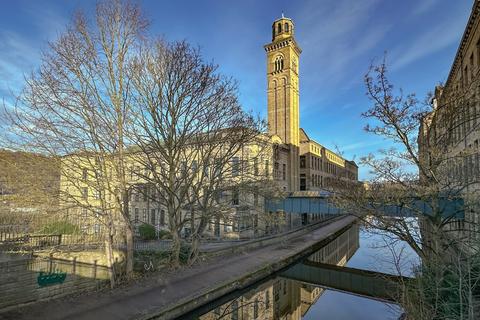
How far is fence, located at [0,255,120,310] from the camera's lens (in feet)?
35.3

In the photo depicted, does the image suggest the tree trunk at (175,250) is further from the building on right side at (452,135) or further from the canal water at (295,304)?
the building on right side at (452,135)

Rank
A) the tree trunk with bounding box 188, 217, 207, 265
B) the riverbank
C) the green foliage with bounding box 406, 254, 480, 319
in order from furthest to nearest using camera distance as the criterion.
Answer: the tree trunk with bounding box 188, 217, 207, 265, the riverbank, the green foliage with bounding box 406, 254, 480, 319

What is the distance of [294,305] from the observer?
645 inches

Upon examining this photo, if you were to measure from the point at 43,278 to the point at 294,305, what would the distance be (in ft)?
39.7

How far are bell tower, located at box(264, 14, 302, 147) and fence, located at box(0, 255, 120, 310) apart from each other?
113 ft

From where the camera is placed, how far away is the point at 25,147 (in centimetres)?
1266

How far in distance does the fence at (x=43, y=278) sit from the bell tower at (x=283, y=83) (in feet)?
113

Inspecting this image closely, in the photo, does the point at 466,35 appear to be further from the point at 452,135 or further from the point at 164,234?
the point at 164,234

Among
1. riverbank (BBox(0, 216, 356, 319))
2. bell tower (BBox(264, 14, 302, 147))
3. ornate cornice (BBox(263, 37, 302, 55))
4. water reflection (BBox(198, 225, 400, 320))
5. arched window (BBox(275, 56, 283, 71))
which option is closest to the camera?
riverbank (BBox(0, 216, 356, 319))

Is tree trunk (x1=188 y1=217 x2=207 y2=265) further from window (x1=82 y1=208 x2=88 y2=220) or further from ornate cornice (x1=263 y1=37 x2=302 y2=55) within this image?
ornate cornice (x1=263 y1=37 x2=302 y2=55)

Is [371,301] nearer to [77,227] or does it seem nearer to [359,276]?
[359,276]

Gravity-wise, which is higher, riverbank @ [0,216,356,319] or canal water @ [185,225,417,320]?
riverbank @ [0,216,356,319]

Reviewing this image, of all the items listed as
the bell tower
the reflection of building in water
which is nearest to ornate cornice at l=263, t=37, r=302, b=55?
the bell tower

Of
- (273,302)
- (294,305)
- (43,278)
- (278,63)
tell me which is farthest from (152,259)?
(278,63)
